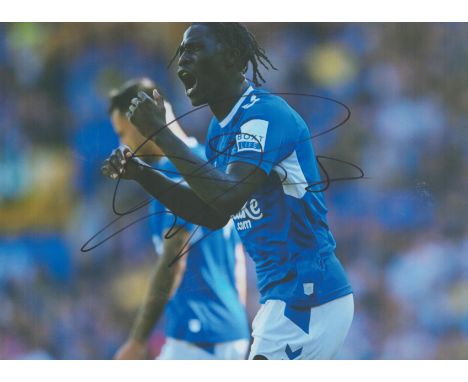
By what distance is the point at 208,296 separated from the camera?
471cm

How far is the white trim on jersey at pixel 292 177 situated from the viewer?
143 inches

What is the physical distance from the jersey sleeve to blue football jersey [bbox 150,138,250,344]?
3.44 ft

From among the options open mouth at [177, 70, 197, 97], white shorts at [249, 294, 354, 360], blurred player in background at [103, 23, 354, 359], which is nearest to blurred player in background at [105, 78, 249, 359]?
open mouth at [177, 70, 197, 97]

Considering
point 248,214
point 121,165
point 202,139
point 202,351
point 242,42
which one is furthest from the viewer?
point 202,139

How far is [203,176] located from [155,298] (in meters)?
1.53

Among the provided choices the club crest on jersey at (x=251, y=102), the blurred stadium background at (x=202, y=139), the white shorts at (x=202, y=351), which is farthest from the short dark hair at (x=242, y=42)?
the white shorts at (x=202, y=351)

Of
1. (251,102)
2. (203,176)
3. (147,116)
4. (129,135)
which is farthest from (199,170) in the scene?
(129,135)

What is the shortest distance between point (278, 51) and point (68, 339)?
6.82 ft

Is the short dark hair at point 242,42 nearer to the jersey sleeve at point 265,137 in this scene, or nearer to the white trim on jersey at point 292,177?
the jersey sleeve at point 265,137

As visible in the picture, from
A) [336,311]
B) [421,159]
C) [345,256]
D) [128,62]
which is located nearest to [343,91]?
[421,159]

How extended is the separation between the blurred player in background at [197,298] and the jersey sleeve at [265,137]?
1018 millimetres

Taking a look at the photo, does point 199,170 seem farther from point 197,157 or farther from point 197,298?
point 197,298

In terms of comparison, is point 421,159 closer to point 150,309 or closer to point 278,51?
point 278,51
